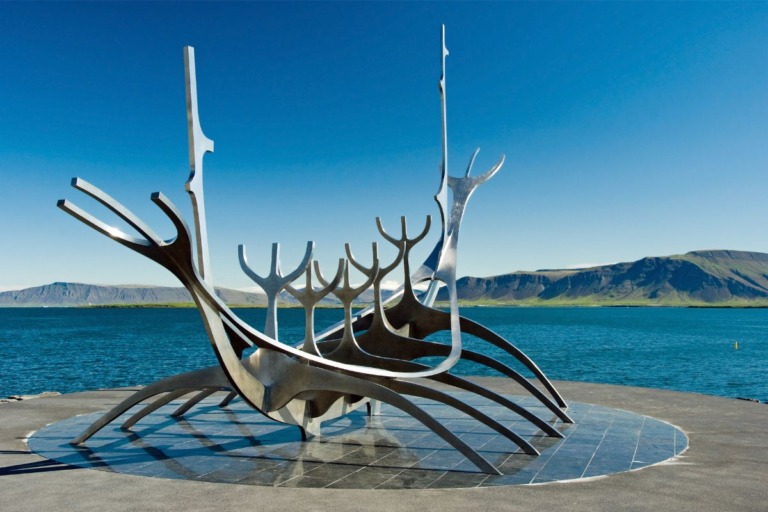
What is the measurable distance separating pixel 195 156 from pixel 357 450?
276 inches

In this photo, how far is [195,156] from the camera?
1255 centimetres

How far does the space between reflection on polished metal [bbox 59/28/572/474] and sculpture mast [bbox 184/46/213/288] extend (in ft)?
0.06

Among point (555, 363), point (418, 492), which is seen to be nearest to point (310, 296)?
point (418, 492)

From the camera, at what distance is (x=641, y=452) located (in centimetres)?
1476

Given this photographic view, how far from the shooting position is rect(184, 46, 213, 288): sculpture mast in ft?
41.0

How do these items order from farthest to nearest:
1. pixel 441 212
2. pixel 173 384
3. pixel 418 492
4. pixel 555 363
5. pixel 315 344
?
pixel 555 363, pixel 441 212, pixel 315 344, pixel 173 384, pixel 418 492

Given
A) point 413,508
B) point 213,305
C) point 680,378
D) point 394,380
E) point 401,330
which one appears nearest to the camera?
point 413,508

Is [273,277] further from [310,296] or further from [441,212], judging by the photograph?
[441,212]

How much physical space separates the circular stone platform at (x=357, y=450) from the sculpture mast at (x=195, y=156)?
12.8 ft

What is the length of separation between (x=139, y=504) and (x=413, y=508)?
424cm

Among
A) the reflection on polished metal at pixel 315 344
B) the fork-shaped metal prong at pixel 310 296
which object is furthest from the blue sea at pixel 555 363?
the fork-shaped metal prong at pixel 310 296

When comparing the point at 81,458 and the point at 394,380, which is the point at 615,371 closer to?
the point at 394,380

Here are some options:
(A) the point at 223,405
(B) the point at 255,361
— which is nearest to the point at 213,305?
(B) the point at 255,361

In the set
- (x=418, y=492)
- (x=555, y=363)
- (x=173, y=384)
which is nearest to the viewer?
(x=418, y=492)
